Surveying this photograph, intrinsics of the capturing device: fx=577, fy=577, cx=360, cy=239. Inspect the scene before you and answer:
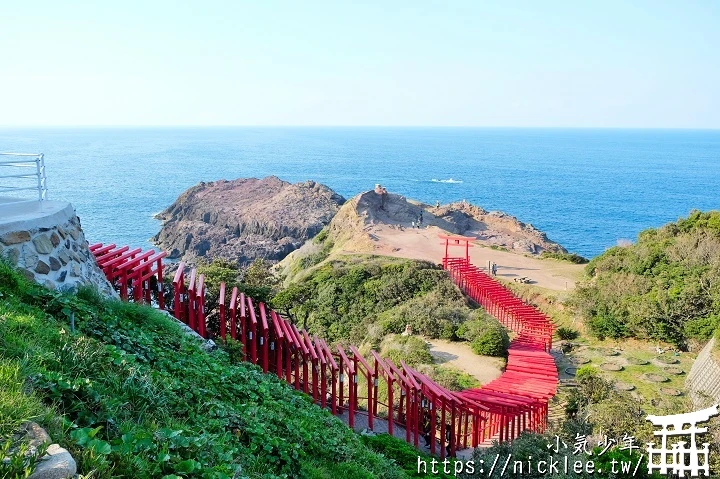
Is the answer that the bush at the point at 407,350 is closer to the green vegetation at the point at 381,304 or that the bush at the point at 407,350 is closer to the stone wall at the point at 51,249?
the green vegetation at the point at 381,304

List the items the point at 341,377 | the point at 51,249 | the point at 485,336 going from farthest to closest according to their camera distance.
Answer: the point at 485,336 → the point at 341,377 → the point at 51,249

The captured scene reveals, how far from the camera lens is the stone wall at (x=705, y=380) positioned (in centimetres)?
1426

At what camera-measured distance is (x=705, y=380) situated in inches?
644

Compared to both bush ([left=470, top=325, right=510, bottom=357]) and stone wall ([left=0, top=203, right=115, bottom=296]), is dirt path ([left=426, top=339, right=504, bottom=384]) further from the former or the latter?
stone wall ([left=0, top=203, right=115, bottom=296])

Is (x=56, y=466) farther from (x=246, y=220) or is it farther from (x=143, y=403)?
(x=246, y=220)

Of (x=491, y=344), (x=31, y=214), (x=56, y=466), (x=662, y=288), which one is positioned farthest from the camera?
(x=662, y=288)

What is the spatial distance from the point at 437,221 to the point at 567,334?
2303 cm

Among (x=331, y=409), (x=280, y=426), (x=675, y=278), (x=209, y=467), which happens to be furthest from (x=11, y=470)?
(x=675, y=278)

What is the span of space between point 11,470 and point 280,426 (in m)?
4.17

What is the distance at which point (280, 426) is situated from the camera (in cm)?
717

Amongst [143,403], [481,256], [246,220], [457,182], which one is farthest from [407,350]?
[457,182]

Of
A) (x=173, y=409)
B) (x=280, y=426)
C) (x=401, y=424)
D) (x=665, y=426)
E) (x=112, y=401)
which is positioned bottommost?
(x=401, y=424)

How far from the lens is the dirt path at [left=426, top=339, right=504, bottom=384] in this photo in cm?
1948

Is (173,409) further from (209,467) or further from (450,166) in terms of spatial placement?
(450,166)
